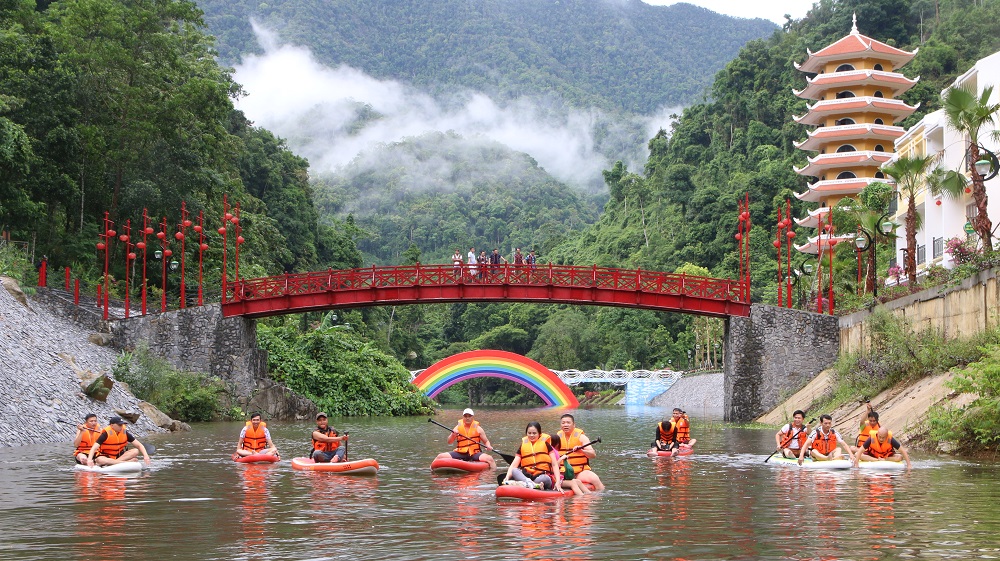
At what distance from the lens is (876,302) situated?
41.1 m

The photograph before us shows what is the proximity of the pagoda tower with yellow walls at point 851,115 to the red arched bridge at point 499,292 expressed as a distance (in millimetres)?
32335

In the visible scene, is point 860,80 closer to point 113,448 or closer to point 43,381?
point 43,381

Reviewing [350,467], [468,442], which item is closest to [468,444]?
[468,442]

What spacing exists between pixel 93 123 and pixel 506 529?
164 ft

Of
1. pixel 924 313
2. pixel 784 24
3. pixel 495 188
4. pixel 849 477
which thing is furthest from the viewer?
pixel 495 188

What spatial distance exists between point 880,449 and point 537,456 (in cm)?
876

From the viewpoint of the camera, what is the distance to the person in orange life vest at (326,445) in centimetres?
2370

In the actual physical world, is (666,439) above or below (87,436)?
below

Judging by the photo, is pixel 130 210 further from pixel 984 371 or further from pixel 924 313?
pixel 984 371

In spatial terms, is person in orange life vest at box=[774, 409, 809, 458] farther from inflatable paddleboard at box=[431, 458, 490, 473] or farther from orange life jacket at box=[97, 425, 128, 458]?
orange life jacket at box=[97, 425, 128, 458]

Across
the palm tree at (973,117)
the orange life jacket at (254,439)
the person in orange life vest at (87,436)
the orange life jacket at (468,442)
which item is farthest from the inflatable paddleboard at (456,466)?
the palm tree at (973,117)

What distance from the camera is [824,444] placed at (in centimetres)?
2459

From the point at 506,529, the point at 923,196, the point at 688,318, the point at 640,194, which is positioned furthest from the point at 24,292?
the point at 640,194

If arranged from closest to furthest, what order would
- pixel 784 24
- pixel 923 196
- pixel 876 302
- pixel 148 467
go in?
1. pixel 148 467
2. pixel 876 302
3. pixel 923 196
4. pixel 784 24
